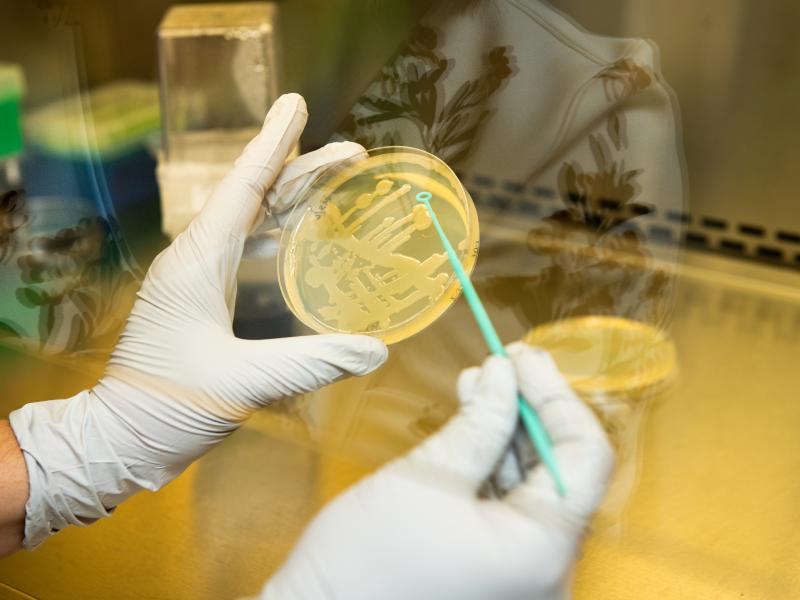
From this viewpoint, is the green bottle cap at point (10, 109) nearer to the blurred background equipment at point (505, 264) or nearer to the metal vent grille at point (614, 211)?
the blurred background equipment at point (505, 264)

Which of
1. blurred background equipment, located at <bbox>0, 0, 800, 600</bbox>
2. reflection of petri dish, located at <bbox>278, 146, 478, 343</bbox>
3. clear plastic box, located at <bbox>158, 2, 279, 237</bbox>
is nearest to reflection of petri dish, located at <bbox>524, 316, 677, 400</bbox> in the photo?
blurred background equipment, located at <bbox>0, 0, 800, 600</bbox>

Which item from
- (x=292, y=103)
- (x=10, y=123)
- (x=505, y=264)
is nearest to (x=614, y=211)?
(x=505, y=264)

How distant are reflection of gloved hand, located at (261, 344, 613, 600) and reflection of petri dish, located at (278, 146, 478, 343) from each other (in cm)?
21

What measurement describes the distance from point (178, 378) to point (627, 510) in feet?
1.84

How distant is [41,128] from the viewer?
177 cm

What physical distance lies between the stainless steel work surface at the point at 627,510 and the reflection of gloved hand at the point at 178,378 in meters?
0.14

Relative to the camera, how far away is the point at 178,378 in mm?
1043

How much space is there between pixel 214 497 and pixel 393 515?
0.59 meters

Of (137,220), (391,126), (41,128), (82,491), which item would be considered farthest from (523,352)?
(41,128)

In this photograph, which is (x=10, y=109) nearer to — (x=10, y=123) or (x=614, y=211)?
(x=10, y=123)

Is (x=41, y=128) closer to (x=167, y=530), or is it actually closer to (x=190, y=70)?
(x=190, y=70)

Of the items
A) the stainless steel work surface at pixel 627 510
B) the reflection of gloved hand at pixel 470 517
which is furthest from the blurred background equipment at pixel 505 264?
the reflection of gloved hand at pixel 470 517

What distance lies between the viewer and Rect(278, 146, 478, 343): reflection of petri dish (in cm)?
98

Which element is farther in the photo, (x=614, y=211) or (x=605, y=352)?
(x=614, y=211)
